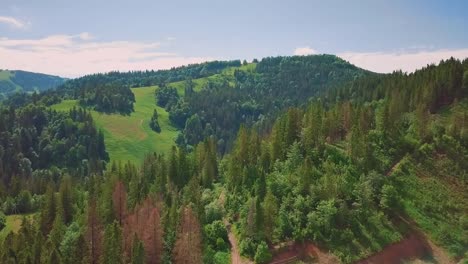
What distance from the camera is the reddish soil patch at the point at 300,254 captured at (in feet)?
266

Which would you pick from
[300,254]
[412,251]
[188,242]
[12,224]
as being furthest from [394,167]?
[12,224]

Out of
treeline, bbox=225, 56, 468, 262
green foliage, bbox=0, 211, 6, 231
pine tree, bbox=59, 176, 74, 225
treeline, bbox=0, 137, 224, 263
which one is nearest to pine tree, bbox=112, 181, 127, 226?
treeline, bbox=0, 137, 224, 263

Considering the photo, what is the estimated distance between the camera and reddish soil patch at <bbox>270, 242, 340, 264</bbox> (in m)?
81.2

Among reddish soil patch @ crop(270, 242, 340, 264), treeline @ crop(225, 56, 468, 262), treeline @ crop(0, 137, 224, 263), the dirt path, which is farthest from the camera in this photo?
treeline @ crop(225, 56, 468, 262)

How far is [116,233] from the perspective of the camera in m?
73.8

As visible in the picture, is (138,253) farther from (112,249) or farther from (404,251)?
(404,251)

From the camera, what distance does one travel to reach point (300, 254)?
82875 millimetres

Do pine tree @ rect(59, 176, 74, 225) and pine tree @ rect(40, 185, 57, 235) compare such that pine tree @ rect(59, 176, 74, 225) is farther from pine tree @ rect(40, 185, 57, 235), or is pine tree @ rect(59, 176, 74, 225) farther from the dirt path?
the dirt path

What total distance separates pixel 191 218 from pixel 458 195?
Answer: 59.9 m

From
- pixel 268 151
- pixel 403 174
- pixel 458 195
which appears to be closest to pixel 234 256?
pixel 268 151

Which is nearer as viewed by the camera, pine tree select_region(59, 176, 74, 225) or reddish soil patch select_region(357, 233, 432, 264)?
reddish soil patch select_region(357, 233, 432, 264)

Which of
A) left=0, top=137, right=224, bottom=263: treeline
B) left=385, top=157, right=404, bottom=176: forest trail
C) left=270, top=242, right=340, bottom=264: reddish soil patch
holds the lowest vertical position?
left=270, top=242, right=340, bottom=264: reddish soil patch

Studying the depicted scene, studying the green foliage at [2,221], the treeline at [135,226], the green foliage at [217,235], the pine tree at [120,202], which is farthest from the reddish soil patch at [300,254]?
the green foliage at [2,221]

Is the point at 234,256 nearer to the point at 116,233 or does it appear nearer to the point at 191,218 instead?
the point at 191,218
